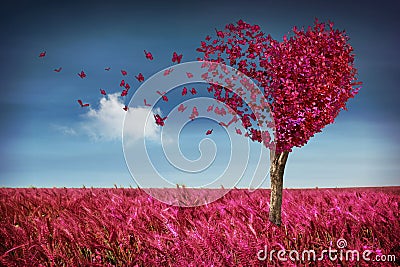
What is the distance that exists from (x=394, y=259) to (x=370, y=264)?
0.39 metres

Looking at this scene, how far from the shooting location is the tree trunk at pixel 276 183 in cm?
558

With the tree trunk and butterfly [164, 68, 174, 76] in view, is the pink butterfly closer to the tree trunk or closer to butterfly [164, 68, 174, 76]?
butterfly [164, 68, 174, 76]

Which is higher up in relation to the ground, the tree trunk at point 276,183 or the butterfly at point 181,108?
the butterfly at point 181,108

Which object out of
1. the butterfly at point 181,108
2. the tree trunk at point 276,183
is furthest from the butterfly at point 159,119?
the tree trunk at point 276,183

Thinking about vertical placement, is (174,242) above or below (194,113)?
below

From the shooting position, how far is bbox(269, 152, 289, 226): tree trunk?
5578 mm

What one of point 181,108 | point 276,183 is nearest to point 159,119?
point 181,108

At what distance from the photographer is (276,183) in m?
5.64

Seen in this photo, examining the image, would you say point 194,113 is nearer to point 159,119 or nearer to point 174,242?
point 159,119

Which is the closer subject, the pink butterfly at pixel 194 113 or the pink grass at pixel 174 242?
the pink grass at pixel 174 242

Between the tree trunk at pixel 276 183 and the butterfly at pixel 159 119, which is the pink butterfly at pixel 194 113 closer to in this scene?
the butterfly at pixel 159 119

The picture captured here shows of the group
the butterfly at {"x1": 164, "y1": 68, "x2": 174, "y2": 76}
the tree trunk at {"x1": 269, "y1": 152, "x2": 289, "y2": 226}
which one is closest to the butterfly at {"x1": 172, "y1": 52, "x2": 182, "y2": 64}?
the butterfly at {"x1": 164, "y1": 68, "x2": 174, "y2": 76}

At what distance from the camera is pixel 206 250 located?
10.3 feet

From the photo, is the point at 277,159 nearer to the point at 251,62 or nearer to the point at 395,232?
the point at 251,62
